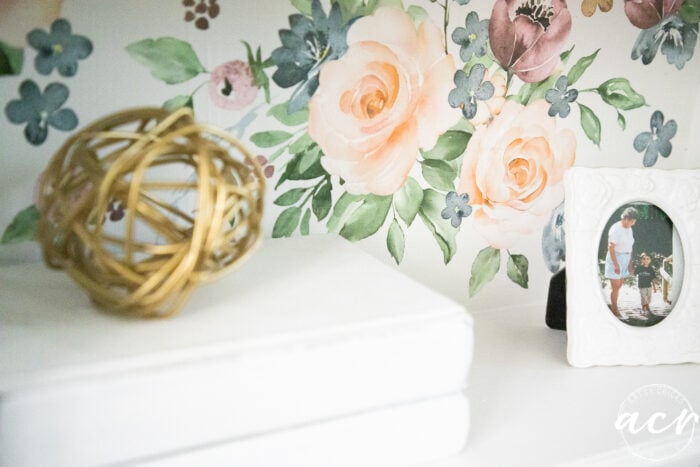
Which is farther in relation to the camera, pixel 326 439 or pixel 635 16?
pixel 635 16

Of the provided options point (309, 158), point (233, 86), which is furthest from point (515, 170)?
point (233, 86)

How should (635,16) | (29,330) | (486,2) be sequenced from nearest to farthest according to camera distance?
1. (29,330)
2. (486,2)
3. (635,16)

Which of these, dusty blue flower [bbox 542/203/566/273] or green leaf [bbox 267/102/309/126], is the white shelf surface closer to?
dusty blue flower [bbox 542/203/566/273]

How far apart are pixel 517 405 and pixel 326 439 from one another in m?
0.27

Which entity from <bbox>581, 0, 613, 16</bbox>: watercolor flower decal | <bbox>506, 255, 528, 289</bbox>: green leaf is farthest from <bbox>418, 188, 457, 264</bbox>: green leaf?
<bbox>581, 0, 613, 16</bbox>: watercolor flower decal

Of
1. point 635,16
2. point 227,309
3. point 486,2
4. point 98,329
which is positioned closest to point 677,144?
point 635,16

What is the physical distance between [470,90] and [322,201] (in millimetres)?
241

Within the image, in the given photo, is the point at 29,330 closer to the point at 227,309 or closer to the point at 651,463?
the point at 227,309

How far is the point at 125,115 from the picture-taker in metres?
0.53

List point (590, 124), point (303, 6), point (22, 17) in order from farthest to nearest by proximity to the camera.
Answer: point (590, 124) < point (303, 6) < point (22, 17)

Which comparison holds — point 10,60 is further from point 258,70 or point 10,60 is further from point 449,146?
point 449,146

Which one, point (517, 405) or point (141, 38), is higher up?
point (141, 38)

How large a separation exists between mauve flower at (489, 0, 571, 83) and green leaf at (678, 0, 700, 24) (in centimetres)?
21

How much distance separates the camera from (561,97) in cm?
88
